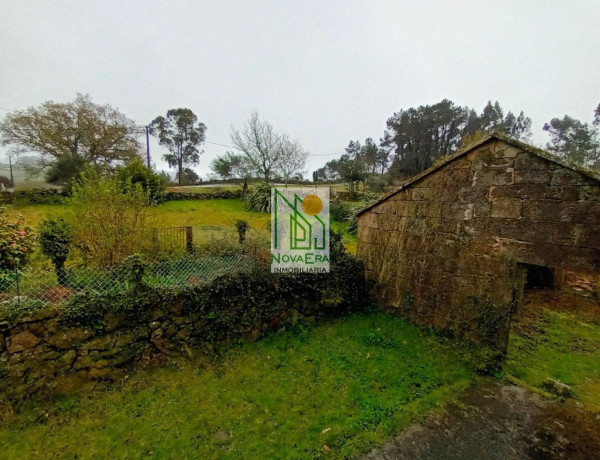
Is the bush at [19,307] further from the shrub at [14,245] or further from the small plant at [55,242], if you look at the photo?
the shrub at [14,245]

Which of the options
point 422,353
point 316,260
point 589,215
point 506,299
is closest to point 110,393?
point 316,260

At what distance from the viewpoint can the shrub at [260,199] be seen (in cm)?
1761

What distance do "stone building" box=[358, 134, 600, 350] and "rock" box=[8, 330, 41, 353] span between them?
6495 mm

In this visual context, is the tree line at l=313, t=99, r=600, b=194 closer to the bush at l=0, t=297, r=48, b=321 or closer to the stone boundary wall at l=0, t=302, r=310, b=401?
the stone boundary wall at l=0, t=302, r=310, b=401

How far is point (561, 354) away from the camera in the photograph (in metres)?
5.29

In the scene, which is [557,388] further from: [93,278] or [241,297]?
[93,278]

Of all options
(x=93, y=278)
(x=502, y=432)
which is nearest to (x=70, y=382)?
(x=93, y=278)

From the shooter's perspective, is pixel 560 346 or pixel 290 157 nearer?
pixel 560 346

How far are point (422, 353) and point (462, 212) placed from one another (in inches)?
112

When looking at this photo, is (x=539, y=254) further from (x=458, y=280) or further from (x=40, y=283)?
(x=40, y=283)

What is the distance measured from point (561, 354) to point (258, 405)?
20.2ft

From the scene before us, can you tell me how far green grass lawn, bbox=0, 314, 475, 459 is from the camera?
10.1 ft

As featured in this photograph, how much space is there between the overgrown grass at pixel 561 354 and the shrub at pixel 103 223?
7869 millimetres

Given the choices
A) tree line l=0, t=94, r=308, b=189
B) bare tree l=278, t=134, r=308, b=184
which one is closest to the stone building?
bare tree l=278, t=134, r=308, b=184
